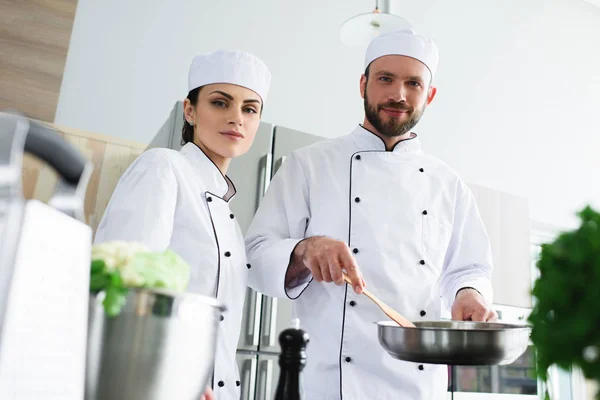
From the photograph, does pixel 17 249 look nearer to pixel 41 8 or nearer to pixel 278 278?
pixel 278 278

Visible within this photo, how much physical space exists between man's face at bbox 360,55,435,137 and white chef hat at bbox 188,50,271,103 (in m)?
0.31

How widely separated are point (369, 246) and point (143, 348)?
3.26 feet

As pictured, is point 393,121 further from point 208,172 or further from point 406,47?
point 208,172

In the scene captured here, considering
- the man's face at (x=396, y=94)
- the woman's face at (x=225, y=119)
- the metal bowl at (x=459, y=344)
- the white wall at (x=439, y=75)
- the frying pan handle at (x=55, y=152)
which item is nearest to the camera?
the frying pan handle at (x=55, y=152)

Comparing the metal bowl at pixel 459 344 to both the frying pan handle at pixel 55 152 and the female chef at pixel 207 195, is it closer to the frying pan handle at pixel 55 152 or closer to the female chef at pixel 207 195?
the female chef at pixel 207 195

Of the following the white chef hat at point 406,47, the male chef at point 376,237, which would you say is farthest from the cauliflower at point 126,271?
the white chef hat at point 406,47

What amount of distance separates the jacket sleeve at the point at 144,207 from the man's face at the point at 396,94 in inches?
25.8

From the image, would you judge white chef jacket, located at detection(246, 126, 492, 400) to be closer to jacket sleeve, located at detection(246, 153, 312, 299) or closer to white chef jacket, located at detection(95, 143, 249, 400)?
jacket sleeve, located at detection(246, 153, 312, 299)

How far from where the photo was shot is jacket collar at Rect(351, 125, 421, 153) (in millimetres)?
1560

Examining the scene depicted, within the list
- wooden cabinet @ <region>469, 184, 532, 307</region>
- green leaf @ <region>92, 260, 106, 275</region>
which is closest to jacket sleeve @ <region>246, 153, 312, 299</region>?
green leaf @ <region>92, 260, 106, 275</region>

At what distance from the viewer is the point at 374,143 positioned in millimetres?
1570

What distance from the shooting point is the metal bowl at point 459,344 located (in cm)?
80

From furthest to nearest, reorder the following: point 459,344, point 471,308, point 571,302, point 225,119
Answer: point 225,119 < point 471,308 < point 459,344 < point 571,302

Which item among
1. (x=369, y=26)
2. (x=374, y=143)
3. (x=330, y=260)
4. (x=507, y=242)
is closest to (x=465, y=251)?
(x=374, y=143)
